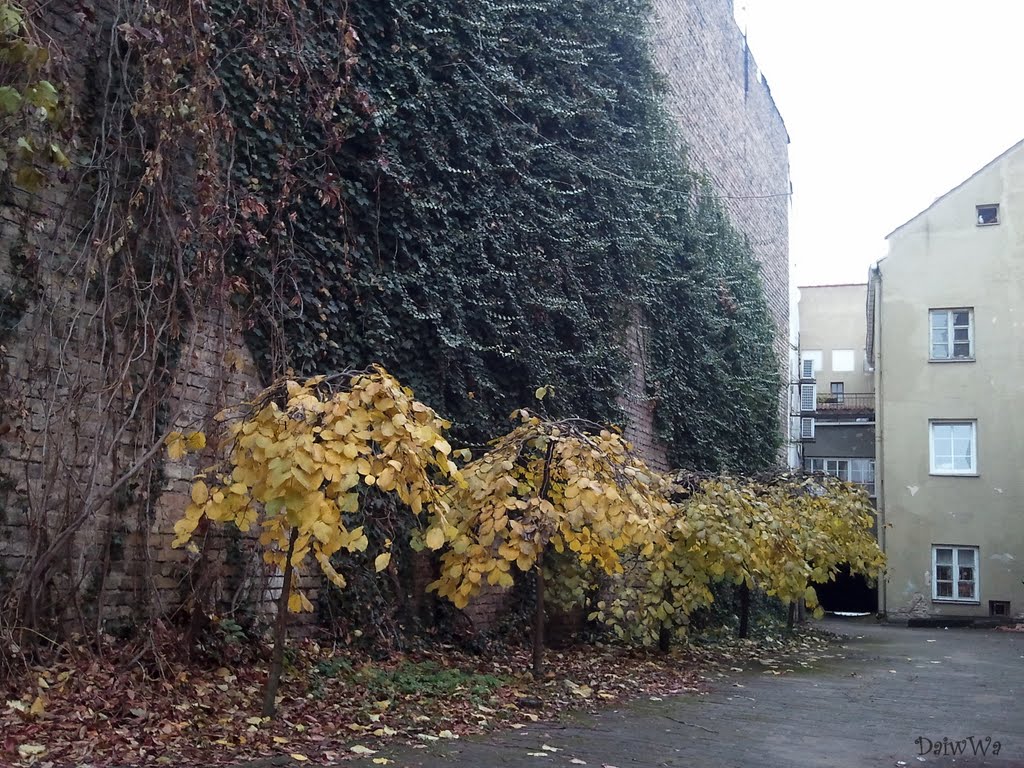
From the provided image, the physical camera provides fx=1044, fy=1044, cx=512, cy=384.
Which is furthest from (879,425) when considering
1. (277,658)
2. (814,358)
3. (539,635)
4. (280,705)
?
(277,658)

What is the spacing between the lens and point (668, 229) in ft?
48.3

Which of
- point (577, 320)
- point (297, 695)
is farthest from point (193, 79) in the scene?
point (577, 320)

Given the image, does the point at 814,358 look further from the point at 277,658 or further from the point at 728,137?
the point at 277,658

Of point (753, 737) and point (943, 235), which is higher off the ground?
point (943, 235)

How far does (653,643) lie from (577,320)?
11.7ft

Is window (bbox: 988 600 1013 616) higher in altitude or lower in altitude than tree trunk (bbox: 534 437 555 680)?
lower

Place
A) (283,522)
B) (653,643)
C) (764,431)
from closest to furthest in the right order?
(283,522) < (653,643) < (764,431)

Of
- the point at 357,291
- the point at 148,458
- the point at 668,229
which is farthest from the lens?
the point at 668,229

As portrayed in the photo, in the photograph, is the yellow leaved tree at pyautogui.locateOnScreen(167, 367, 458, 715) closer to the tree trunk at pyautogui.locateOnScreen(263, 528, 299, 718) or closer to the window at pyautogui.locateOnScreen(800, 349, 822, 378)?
the tree trunk at pyautogui.locateOnScreen(263, 528, 299, 718)

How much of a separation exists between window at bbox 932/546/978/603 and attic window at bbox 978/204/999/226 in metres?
7.60

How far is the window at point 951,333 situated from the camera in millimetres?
24453

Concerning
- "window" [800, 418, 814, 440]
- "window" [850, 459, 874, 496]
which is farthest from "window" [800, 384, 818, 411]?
"window" [800, 418, 814, 440]

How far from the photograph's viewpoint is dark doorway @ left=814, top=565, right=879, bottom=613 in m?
30.4

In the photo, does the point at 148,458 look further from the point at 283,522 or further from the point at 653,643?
the point at 653,643
